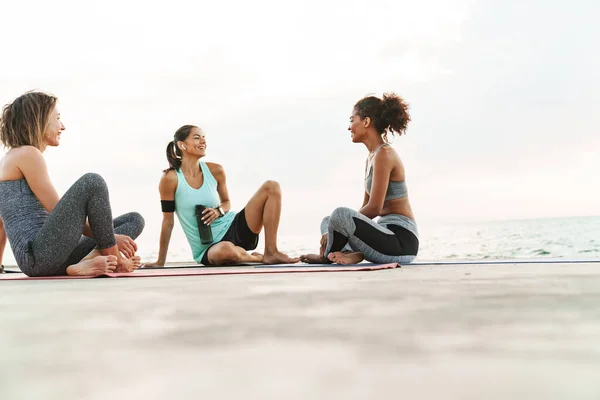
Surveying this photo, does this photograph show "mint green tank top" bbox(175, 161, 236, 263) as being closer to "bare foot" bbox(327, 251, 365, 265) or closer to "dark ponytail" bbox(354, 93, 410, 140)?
"bare foot" bbox(327, 251, 365, 265)

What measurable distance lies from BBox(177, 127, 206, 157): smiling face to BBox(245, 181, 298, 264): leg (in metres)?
0.54

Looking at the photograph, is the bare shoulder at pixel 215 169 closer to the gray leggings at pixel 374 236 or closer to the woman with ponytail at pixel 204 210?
the woman with ponytail at pixel 204 210

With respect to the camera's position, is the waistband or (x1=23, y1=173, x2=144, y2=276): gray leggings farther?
the waistband

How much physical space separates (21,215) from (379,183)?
6.69 ft

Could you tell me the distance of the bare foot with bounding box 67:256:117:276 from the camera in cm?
337

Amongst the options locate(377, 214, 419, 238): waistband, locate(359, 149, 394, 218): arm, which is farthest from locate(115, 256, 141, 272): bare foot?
locate(377, 214, 419, 238): waistband

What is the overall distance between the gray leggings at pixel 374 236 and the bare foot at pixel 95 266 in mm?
1305

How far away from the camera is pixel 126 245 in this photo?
3.73m

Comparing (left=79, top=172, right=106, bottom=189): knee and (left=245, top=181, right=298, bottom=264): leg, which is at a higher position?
(left=79, top=172, right=106, bottom=189): knee

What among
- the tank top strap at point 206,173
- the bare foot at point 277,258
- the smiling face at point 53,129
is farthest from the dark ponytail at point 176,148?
the smiling face at point 53,129

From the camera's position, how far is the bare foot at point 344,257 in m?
4.08

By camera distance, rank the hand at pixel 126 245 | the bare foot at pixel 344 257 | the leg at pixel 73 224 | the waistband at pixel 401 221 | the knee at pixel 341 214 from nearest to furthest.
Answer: the leg at pixel 73 224 → the hand at pixel 126 245 → the knee at pixel 341 214 → the bare foot at pixel 344 257 → the waistband at pixel 401 221

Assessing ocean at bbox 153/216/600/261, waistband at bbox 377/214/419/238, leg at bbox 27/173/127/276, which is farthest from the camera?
ocean at bbox 153/216/600/261

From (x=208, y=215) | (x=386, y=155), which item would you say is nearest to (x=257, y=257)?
(x=208, y=215)
